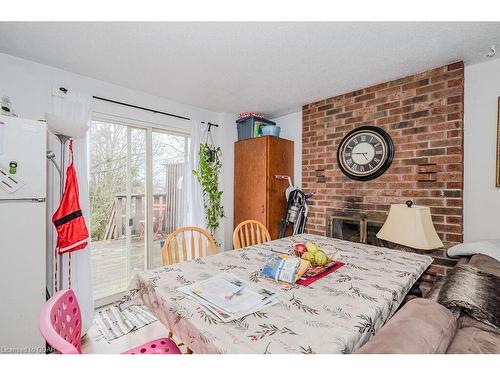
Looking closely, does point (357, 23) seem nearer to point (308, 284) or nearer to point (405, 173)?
point (405, 173)

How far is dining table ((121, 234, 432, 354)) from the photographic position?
→ 0.74 meters

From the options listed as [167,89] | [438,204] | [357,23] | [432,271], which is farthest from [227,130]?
[432,271]

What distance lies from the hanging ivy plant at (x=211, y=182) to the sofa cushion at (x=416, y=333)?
2.49m

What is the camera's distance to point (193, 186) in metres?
3.00

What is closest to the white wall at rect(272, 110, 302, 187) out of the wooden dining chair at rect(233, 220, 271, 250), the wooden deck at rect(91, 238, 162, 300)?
the wooden dining chair at rect(233, 220, 271, 250)

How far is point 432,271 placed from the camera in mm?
2068

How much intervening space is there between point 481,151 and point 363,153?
91cm

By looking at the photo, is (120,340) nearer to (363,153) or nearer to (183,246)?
(183,246)

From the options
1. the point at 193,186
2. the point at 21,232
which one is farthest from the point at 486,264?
the point at 21,232

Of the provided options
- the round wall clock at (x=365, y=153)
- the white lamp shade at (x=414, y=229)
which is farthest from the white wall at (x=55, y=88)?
the white lamp shade at (x=414, y=229)

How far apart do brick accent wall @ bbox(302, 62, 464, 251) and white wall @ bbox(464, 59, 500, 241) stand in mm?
134

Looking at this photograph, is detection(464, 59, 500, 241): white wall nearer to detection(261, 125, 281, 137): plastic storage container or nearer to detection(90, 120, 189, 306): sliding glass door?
detection(261, 125, 281, 137): plastic storage container

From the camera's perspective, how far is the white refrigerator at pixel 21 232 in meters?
1.41
